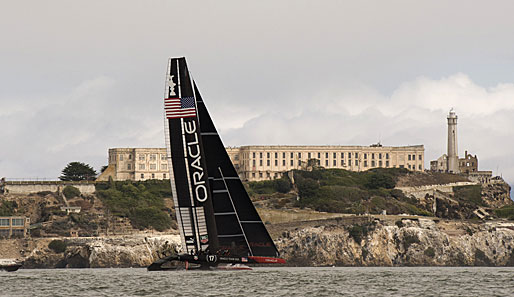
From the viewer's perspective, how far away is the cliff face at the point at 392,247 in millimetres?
120375

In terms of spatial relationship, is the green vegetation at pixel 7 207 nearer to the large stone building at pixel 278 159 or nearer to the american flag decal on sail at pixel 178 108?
the large stone building at pixel 278 159

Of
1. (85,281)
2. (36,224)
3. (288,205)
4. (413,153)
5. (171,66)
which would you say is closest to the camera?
(171,66)

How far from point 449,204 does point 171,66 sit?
10601 centimetres

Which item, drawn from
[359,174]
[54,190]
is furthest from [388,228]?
[54,190]

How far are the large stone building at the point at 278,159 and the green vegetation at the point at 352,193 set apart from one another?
17.0 meters

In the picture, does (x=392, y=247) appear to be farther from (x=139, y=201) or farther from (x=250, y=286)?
(x=250, y=286)

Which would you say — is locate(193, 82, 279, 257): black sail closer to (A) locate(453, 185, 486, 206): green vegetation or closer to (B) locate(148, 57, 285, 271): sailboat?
(B) locate(148, 57, 285, 271): sailboat

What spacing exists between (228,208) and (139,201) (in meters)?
86.4

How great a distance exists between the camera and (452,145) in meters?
191

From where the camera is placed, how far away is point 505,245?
5079 inches

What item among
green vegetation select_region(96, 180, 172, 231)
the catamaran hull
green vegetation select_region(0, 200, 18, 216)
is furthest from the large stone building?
the catamaran hull

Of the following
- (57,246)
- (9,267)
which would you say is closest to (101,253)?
(57,246)

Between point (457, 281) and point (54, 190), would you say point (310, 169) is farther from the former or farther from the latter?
point (457, 281)

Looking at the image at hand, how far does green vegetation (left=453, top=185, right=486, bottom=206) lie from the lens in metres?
161
